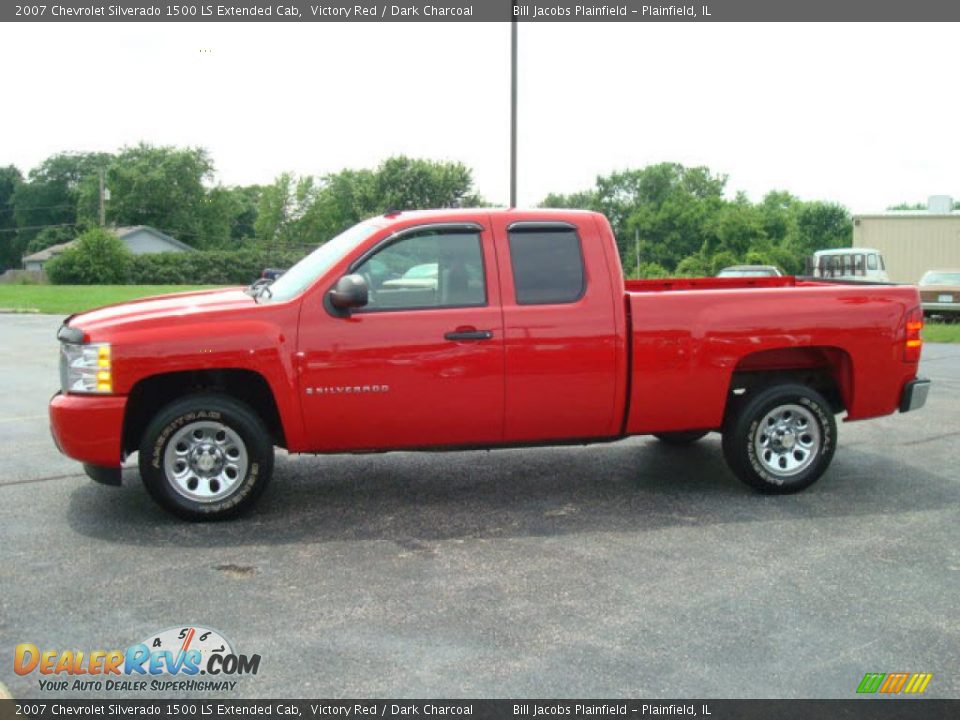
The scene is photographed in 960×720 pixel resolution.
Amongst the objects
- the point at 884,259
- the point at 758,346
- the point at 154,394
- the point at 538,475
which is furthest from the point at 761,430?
the point at 884,259

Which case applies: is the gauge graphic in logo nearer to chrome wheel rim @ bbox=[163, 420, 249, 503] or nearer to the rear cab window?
chrome wheel rim @ bbox=[163, 420, 249, 503]

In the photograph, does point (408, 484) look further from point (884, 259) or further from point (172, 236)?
point (172, 236)

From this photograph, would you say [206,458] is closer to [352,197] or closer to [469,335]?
[469,335]

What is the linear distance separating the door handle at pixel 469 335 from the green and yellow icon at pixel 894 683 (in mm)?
3073

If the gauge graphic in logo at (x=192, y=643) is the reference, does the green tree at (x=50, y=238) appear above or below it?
above

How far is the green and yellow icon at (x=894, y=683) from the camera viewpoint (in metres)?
3.83

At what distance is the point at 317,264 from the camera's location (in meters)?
6.53

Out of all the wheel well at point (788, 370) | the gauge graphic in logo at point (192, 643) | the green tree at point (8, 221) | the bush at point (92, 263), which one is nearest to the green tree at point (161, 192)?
the green tree at point (8, 221)

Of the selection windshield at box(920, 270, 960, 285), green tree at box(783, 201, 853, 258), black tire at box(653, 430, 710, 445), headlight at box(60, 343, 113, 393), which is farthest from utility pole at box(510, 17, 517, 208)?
green tree at box(783, 201, 853, 258)

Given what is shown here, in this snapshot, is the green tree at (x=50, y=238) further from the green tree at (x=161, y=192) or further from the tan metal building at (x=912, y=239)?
the tan metal building at (x=912, y=239)

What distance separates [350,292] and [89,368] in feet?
5.35

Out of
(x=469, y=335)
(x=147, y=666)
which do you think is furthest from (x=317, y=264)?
(x=147, y=666)

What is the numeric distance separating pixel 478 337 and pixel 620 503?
151 centimetres

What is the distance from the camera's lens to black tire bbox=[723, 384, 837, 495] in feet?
22.2
